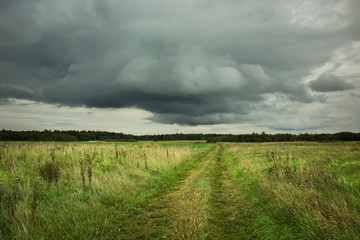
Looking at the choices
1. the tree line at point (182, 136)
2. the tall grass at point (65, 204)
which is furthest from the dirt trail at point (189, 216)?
the tree line at point (182, 136)

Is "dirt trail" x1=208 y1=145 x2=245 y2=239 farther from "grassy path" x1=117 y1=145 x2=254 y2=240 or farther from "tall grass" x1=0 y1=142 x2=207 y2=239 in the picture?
"tall grass" x1=0 y1=142 x2=207 y2=239

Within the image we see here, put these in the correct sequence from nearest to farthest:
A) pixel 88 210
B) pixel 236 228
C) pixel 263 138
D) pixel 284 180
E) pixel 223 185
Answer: pixel 236 228 < pixel 88 210 < pixel 284 180 < pixel 223 185 < pixel 263 138

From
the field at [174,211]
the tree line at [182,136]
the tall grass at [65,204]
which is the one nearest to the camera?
the field at [174,211]

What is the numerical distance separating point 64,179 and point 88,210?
371cm

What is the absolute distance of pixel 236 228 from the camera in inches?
194

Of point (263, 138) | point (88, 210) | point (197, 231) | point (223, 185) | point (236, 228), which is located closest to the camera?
point (197, 231)

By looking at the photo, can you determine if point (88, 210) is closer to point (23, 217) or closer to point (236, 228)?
point (23, 217)

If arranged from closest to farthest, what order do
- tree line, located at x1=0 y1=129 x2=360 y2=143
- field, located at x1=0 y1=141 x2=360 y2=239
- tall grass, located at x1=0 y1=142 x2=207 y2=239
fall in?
field, located at x1=0 y1=141 x2=360 y2=239 < tall grass, located at x1=0 y1=142 x2=207 y2=239 < tree line, located at x1=0 y1=129 x2=360 y2=143

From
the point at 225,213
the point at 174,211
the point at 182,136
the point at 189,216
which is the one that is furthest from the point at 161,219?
the point at 182,136

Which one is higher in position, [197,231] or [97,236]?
[197,231]

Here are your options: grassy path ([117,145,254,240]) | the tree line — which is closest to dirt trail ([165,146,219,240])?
grassy path ([117,145,254,240])

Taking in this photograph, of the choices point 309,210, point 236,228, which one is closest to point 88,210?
point 236,228

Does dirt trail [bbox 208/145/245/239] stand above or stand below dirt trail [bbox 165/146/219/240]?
below

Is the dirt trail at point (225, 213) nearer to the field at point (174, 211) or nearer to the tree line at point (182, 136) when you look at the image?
the field at point (174, 211)
